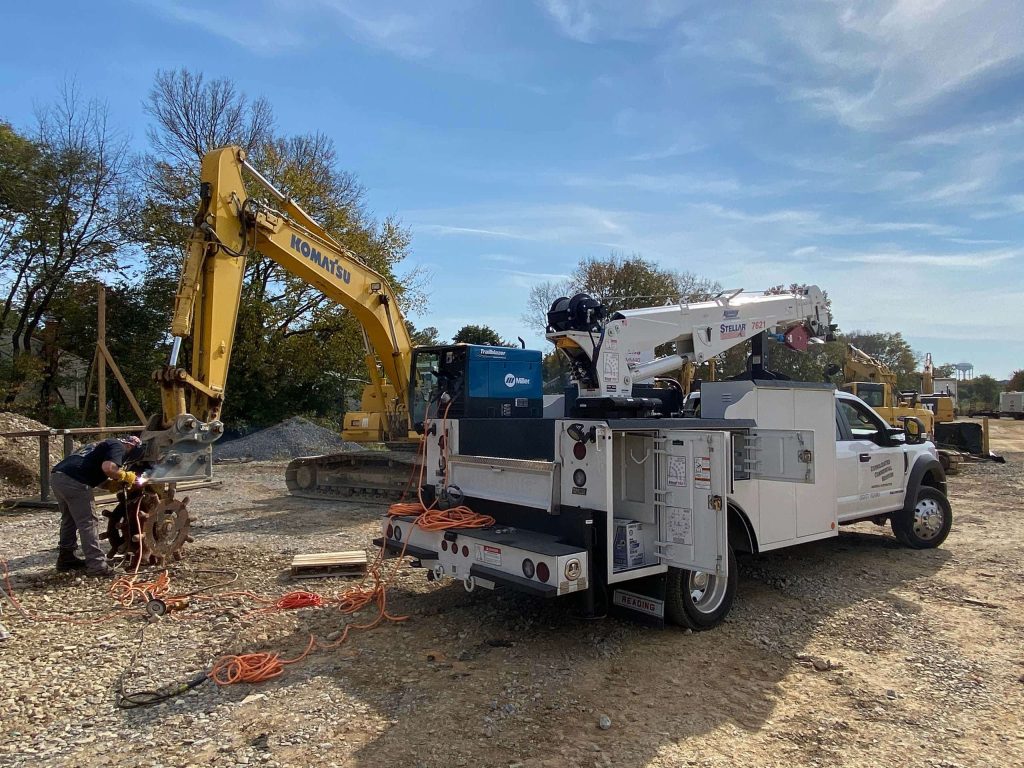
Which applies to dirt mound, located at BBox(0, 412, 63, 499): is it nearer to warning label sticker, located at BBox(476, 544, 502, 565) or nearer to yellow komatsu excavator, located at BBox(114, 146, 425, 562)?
yellow komatsu excavator, located at BBox(114, 146, 425, 562)

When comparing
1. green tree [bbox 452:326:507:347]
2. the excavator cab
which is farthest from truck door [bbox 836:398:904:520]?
green tree [bbox 452:326:507:347]

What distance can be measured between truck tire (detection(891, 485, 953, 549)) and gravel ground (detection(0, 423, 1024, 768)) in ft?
3.85

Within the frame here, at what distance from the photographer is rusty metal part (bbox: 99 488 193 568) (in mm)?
7312

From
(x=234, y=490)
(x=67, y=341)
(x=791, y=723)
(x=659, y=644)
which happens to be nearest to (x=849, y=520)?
(x=659, y=644)

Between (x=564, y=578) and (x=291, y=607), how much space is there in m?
2.76

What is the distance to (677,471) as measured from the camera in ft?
16.3

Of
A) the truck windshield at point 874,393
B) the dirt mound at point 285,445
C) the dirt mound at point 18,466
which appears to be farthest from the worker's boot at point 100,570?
the truck windshield at point 874,393

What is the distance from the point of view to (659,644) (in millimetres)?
5078

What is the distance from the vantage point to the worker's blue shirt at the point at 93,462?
6.95 metres

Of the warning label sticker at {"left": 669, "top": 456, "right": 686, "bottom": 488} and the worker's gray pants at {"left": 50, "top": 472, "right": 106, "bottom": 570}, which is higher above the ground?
the warning label sticker at {"left": 669, "top": 456, "right": 686, "bottom": 488}

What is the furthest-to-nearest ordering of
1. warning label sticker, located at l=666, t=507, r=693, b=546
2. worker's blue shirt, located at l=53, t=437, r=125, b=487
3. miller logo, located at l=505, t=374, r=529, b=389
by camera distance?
miller logo, located at l=505, t=374, r=529, b=389, worker's blue shirt, located at l=53, t=437, r=125, b=487, warning label sticker, located at l=666, t=507, r=693, b=546

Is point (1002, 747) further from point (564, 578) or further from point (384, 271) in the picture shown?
point (384, 271)

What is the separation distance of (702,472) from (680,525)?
402mm

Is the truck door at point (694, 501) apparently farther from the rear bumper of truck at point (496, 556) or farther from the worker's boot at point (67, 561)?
the worker's boot at point (67, 561)
